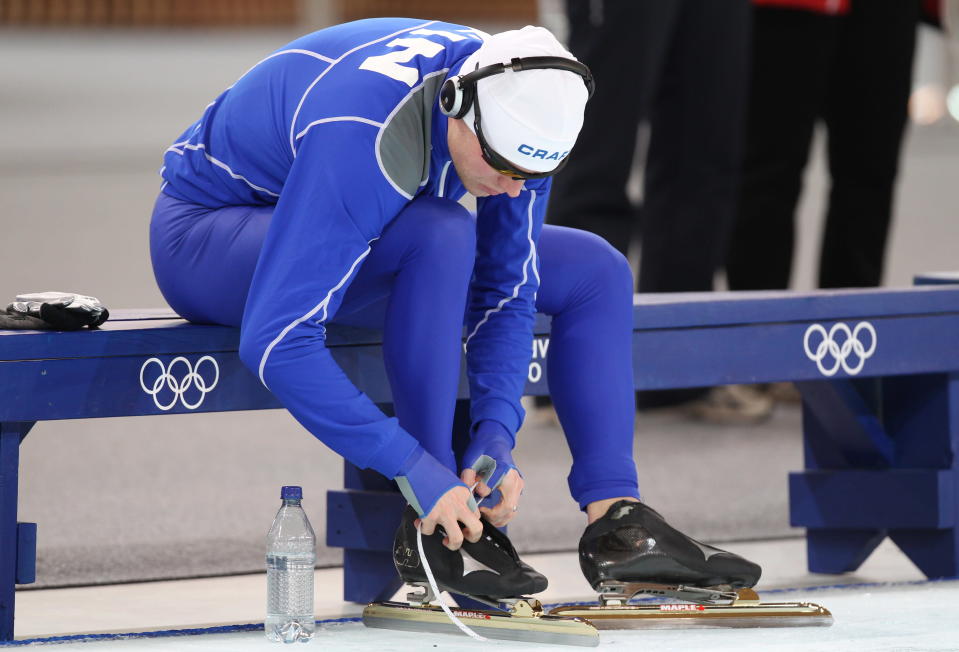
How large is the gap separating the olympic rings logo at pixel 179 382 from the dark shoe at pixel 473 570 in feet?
1.25

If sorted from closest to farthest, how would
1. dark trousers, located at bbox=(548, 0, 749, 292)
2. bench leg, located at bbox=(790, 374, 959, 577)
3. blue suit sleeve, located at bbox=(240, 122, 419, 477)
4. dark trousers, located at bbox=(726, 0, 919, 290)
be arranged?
blue suit sleeve, located at bbox=(240, 122, 419, 477)
bench leg, located at bbox=(790, 374, 959, 577)
dark trousers, located at bbox=(548, 0, 749, 292)
dark trousers, located at bbox=(726, 0, 919, 290)

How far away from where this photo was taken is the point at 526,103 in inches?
80.7

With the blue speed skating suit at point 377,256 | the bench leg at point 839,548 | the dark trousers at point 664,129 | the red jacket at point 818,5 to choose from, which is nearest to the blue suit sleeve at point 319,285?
Answer: the blue speed skating suit at point 377,256

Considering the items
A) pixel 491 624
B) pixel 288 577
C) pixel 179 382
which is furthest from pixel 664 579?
pixel 179 382

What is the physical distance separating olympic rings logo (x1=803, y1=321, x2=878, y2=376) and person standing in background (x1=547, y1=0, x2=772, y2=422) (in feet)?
4.05

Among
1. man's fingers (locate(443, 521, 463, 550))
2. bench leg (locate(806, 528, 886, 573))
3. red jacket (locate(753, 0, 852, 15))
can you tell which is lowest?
bench leg (locate(806, 528, 886, 573))

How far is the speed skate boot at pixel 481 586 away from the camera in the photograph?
2.13 metres

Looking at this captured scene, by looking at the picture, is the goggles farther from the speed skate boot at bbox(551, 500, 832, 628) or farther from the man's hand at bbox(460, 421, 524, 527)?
the speed skate boot at bbox(551, 500, 832, 628)

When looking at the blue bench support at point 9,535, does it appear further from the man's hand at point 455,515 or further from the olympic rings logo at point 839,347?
the olympic rings logo at point 839,347

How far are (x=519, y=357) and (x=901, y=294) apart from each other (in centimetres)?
91

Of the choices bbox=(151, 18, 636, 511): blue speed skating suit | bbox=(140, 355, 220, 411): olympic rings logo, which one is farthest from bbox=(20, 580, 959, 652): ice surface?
bbox=(140, 355, 220, 411): olympic rings logo

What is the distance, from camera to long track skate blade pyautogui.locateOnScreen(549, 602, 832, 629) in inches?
87.8

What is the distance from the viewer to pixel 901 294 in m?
2.84

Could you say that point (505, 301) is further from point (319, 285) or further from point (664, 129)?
point (664, 129)
